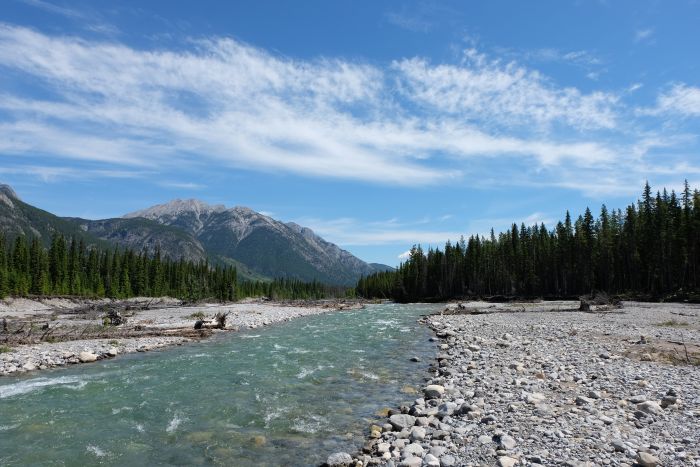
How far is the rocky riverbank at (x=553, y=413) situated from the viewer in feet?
27.9

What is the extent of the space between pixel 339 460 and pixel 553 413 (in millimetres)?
5803

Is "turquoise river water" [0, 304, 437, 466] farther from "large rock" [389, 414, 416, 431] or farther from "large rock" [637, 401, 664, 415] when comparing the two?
"large rock" [637, 401, 664, 415]

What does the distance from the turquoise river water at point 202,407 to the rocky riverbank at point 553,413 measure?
1.70m

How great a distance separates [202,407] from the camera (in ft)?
46.4

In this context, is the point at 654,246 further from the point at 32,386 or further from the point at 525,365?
the point at 32,386

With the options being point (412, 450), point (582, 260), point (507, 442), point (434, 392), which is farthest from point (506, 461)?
point (582, 260)

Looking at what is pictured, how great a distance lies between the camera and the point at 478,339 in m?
26.8

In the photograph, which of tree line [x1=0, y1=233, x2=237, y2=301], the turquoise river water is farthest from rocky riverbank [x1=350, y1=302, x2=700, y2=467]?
tree line [x1=0, y1=233, x2=237, y2=301]

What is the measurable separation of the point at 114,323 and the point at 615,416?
39750 mm

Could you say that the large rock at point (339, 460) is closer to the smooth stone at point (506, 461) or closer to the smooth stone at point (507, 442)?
the smooth stone at point (506, 461)

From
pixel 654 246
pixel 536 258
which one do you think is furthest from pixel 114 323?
pixel 536 258


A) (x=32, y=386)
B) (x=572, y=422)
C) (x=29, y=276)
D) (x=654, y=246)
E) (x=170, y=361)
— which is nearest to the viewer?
(x=572, y=422)

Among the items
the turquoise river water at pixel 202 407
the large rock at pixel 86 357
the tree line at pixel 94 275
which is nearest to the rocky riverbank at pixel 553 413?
the turquoise river water at pixel 202 407

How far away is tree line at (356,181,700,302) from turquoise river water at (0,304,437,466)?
64.7 meters
